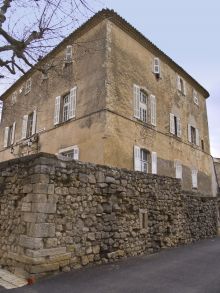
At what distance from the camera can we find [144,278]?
5.85 meters

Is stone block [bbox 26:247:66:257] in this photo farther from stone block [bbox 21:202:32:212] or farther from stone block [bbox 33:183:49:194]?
stone block [bbox 33:183:49:194]

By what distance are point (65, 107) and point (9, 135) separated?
5.46 metres

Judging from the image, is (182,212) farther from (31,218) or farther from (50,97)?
(50,97)

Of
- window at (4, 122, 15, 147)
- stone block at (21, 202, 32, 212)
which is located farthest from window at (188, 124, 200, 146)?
stone block at (21, 202, 32, 212)

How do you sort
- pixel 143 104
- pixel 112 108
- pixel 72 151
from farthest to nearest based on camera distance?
1. pixel 143 104
2. pixel 72 151
3. pixel 112 108

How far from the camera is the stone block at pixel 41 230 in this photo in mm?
5766

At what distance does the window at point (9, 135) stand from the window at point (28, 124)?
3.79 feet

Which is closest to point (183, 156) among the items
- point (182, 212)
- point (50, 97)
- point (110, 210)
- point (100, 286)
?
point (182, 212)

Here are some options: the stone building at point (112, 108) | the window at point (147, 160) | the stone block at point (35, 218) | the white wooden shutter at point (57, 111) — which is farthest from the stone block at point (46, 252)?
the white wooden shutter at point (57, 111)

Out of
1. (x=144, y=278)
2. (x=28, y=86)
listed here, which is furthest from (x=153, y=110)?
Answer: (x=144, y=278)

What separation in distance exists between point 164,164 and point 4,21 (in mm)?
9998

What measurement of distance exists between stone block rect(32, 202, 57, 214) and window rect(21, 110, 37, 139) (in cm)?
943

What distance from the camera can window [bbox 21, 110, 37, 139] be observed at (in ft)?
49.3

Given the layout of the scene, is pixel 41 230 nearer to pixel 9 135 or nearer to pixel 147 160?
pixel 147 160
